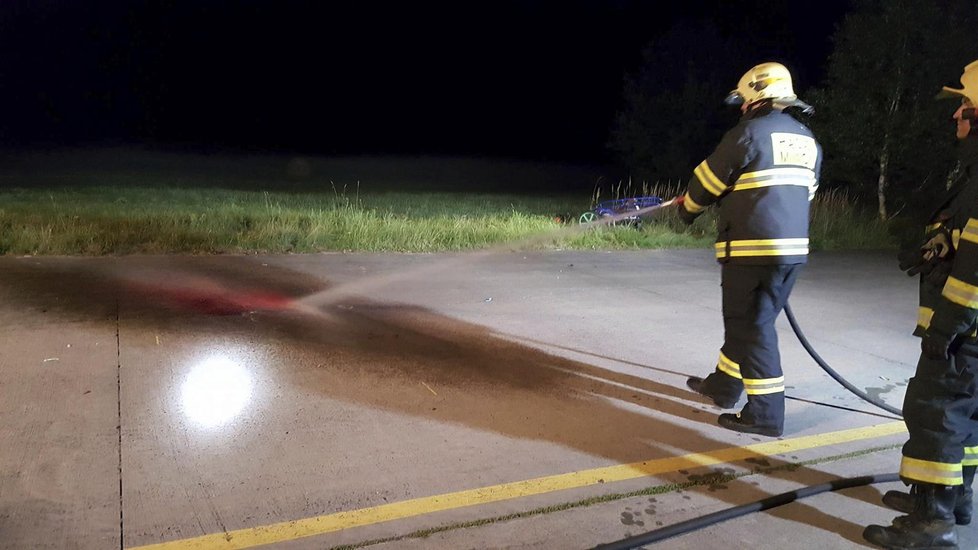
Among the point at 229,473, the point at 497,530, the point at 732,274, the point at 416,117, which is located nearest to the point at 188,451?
the point at 229,473

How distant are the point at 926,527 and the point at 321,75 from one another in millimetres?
87469

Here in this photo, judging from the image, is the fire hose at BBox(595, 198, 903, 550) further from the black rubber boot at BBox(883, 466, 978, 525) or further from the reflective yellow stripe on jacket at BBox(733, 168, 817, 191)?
the reflective yellow stripe on jacket at BBox(733, 168, 817, 191)

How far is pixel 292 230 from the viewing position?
9.73m

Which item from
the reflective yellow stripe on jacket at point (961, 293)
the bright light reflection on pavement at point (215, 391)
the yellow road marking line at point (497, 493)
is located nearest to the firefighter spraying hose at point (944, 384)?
the reflective yellow stripe on jacket at point (961, 293)

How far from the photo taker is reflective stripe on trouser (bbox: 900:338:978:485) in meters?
3.13

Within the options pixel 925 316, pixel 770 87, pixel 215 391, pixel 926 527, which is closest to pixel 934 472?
pixel 926 527

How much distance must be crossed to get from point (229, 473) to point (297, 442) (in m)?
0.44

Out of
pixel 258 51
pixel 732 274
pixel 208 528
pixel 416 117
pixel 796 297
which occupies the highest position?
pixel 258 51

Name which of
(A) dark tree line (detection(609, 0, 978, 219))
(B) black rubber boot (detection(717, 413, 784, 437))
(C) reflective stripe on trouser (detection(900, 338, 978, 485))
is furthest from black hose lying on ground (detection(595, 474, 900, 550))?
(A) dark tree line (detection(609, 0, 978, 219))

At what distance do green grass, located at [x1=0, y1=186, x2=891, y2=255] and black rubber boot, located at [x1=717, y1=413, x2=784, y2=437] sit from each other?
5822 millimetres

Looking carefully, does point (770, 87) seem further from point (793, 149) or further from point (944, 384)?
point (944, 384)

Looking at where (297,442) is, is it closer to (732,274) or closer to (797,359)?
(732,274)

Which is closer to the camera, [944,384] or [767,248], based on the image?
[944,384]

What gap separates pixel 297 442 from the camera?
156 inches
